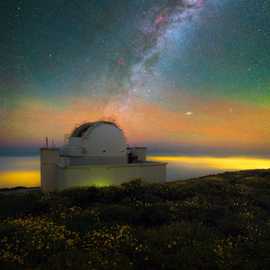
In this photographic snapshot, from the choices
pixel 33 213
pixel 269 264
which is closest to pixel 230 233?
pixel 269 264

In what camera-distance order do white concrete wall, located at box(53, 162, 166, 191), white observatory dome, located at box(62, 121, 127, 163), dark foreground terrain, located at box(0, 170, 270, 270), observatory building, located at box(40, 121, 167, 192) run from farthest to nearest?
white observatory dome, located at box(62, 121, 127, 163) < observatory building, located at box(40, 121, 167, 192) < white concrete wall, located at box(53, 162, 166, 191) < dark foreground terrain, located at box(0, 170, 270, 270)

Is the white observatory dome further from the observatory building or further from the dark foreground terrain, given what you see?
the dark foreground terrain

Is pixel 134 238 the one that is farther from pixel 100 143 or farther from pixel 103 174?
pixel 100 143

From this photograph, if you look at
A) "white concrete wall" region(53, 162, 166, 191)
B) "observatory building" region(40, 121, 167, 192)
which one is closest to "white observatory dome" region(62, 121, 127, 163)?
"observatory building" region(40, 121, 167, 192)

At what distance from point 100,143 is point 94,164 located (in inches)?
84.7

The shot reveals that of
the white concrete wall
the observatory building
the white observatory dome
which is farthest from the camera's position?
the white observatory dome

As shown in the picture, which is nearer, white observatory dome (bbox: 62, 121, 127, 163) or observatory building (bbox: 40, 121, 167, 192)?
observatory building (bbox: 40, 121, 167, 192)

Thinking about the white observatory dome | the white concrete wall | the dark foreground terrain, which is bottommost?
the dark foreground terrain

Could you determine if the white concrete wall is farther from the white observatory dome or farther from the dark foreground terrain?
the dark foreground terrain

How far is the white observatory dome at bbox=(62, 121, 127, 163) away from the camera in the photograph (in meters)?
26.4

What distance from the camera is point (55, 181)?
25.8 metres

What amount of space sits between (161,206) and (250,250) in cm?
520

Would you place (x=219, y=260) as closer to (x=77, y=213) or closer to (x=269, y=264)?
(x=269, y=264)

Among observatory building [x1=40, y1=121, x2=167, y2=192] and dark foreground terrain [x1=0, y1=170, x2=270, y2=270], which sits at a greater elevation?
observatory building [x1=40, y1=121, x2=167, y2=192]
